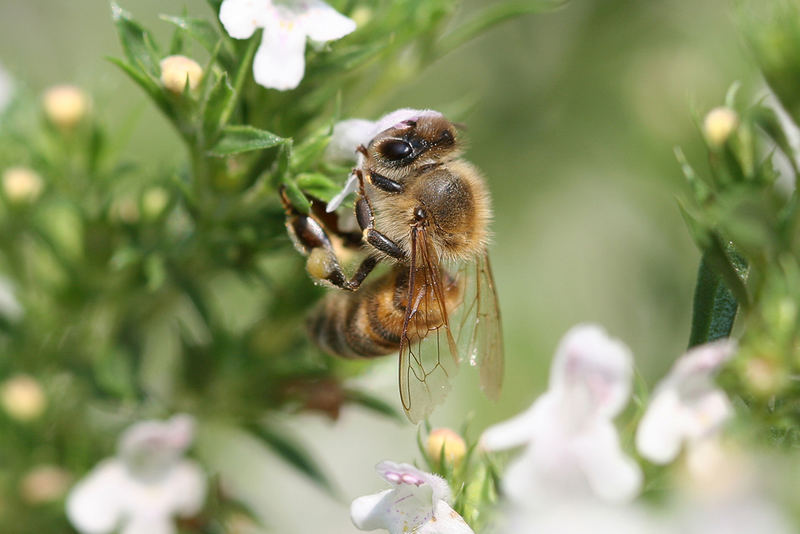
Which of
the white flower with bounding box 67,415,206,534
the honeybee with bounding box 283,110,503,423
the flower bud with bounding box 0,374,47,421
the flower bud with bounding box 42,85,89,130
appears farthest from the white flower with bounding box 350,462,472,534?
the flower bud with bounding box 42,85,89,130

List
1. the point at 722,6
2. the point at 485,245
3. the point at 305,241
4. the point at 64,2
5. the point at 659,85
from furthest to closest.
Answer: the point at 64,2 → the point at 722,6 → the point at 659,85 → the point at 485,245 → the point at 305,241

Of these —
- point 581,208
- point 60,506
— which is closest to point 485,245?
point 60,506

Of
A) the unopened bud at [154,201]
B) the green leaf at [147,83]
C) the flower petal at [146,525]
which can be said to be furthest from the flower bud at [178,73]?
the flower petal at [146,525]

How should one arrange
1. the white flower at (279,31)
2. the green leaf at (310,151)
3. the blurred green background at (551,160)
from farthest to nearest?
1. the blurred green background at (551,160)
2. the green leaf at (310,151)
3. the white flower at (279,31)

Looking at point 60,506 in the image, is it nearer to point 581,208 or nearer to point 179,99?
point 179,99

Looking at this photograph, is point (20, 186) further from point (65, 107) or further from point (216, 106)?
point (216, 106)

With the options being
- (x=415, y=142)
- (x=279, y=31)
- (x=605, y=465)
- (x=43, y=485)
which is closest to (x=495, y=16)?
(x=415, y=142)

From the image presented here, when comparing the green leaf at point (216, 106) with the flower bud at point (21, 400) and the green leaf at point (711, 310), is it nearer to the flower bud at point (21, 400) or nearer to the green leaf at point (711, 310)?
the flower bud at point (21, 400)
